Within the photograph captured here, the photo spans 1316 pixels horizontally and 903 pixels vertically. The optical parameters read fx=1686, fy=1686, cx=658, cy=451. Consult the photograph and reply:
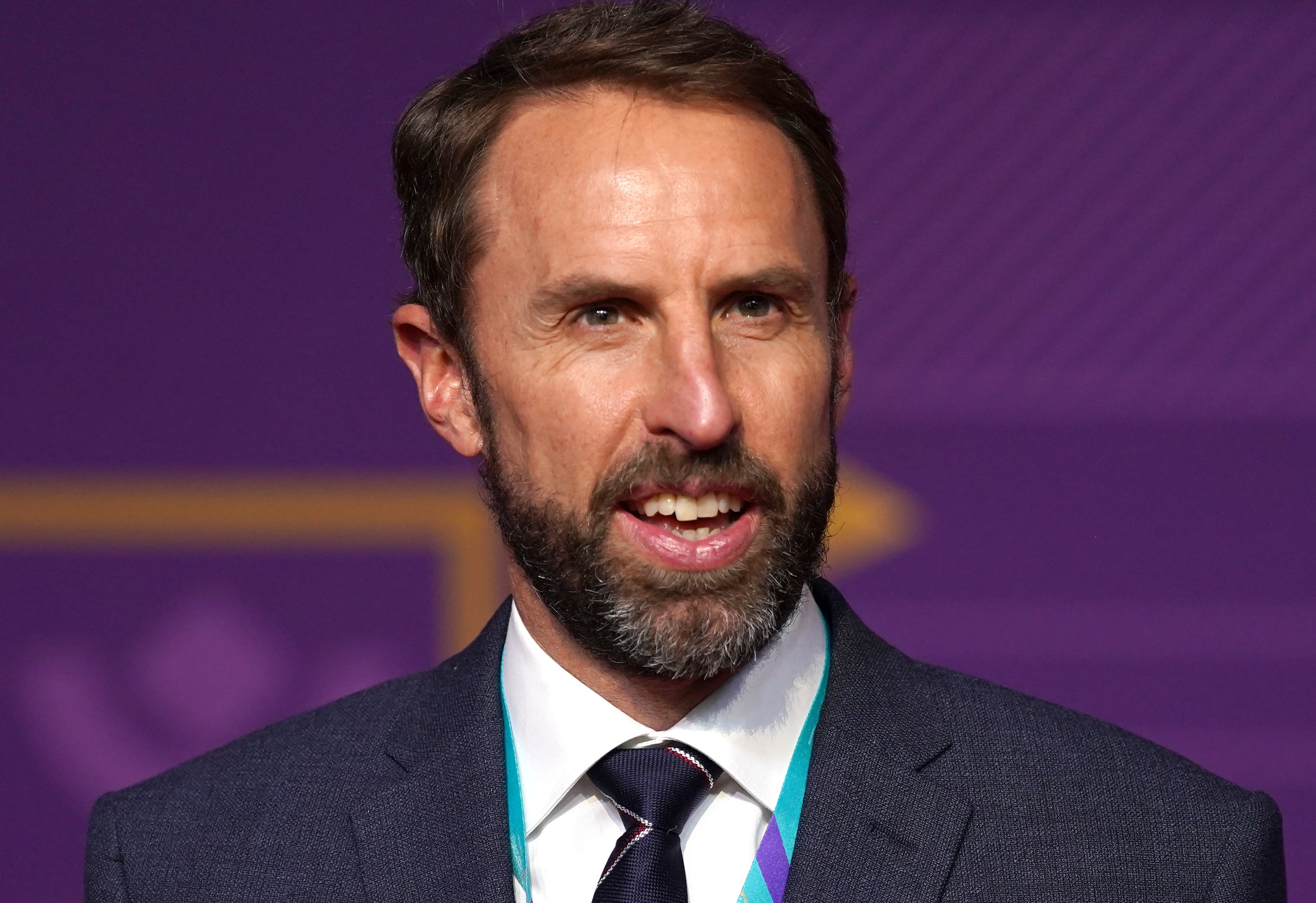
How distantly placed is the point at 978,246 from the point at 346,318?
4.55 feet

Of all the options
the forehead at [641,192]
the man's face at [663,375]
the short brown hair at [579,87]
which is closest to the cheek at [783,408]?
the man's face at [663,375]

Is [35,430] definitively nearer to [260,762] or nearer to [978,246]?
[260,762]

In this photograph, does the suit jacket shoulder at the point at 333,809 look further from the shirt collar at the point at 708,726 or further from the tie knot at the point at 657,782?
the tie knot at the point at 657,782

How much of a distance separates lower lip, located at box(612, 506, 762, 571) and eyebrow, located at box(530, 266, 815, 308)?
0.28 meters

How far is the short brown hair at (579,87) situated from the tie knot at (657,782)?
2.10ft

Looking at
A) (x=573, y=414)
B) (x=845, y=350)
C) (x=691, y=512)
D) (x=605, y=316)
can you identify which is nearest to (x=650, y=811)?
(x=691, y=512)

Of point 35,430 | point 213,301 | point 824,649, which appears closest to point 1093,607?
point 824,649

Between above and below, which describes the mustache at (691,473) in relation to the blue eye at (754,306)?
below

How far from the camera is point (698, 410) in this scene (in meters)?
2.10

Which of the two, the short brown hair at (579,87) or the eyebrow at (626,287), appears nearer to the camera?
the eyebrow at (626,287)

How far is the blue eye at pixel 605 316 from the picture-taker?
2.24m

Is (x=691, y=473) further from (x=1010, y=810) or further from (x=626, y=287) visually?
(x=1010, y=810)

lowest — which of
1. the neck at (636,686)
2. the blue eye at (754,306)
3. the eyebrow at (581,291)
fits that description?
the neck at (636,686)

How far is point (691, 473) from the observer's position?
2.13 meters
